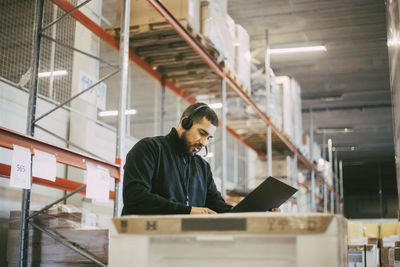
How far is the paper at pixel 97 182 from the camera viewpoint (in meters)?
4.43

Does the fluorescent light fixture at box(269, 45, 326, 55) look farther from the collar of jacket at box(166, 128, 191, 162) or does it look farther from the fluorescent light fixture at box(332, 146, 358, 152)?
the fluorescent light fixture at box(332, 146, 358, 152)

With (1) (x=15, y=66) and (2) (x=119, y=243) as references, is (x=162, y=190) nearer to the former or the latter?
(2) (x=119, y=243)

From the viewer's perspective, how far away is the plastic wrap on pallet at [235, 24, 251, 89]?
998 cm

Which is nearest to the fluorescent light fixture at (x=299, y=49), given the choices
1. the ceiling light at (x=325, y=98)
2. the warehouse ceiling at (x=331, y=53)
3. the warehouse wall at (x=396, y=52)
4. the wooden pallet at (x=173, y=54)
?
the warehouse ceiling at (x=331, y=53)

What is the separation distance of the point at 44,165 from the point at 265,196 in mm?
1842

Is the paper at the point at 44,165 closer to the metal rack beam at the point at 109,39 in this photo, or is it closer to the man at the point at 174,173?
the man at the point at 174,173

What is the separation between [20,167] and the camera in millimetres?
3705

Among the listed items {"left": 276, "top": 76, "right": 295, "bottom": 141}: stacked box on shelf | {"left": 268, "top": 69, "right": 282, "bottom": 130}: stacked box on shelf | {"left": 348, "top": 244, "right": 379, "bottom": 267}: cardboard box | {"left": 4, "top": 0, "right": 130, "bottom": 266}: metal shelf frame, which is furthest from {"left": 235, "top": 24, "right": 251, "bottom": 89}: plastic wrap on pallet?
{"left": 4, "top": 0, "right": 130, "bottom": 266}: metal shelf frame

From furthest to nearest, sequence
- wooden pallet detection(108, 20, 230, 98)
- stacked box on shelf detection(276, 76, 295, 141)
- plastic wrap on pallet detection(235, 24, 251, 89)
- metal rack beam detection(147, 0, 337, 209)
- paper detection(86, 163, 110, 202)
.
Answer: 1. stacked box on shelf detection(276, 76, 295, 141)
2. plastic wrap on pallet detection(235, 24, 251, 89)
3. wooden pallet detection(108, 20, 230, 98)
4. metal rack beam detection(147, 0, 337, 209)
5. paper detection(86, 163, 110, 202)

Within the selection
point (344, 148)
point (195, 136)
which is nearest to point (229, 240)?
point (195, 136)

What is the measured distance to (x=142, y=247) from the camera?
72.6 inches

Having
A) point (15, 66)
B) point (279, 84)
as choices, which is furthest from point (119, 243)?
point (279, 84)

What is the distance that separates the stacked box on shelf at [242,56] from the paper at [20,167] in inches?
262

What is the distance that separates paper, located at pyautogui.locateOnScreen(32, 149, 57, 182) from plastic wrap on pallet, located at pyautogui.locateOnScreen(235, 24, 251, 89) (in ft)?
20.9
